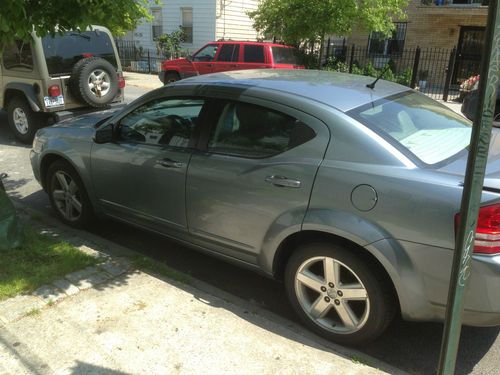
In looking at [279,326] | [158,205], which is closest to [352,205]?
[279,326]

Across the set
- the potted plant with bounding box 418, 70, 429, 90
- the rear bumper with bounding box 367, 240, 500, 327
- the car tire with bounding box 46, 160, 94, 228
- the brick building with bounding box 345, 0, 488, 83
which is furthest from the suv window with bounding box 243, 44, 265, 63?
the rear bumper with bounding box 367, 240, 500, 327

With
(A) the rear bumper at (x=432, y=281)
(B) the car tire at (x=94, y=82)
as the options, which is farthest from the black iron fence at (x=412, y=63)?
(A) the rear bumper at (x=432, y=281)

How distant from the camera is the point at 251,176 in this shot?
3135mm

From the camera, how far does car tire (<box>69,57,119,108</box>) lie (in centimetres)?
759

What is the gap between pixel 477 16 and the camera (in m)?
19.0

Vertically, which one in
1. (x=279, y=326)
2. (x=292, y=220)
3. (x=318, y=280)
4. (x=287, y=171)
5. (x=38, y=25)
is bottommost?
(x=279, y=326)

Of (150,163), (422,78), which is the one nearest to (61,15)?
(150,163)

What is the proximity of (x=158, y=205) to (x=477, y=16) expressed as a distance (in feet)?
63.6

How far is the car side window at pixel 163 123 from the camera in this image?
361 cm

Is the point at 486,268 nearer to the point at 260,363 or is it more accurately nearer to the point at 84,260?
the point at 260,363

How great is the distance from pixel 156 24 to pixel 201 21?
3.16m

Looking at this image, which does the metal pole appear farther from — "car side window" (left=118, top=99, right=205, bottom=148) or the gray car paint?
"car side window" (left=118, top=99, right=205, bottom=148)

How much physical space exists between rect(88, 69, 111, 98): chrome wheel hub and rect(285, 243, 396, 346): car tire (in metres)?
5.91

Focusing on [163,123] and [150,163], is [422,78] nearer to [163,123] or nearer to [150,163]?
[163,123]
